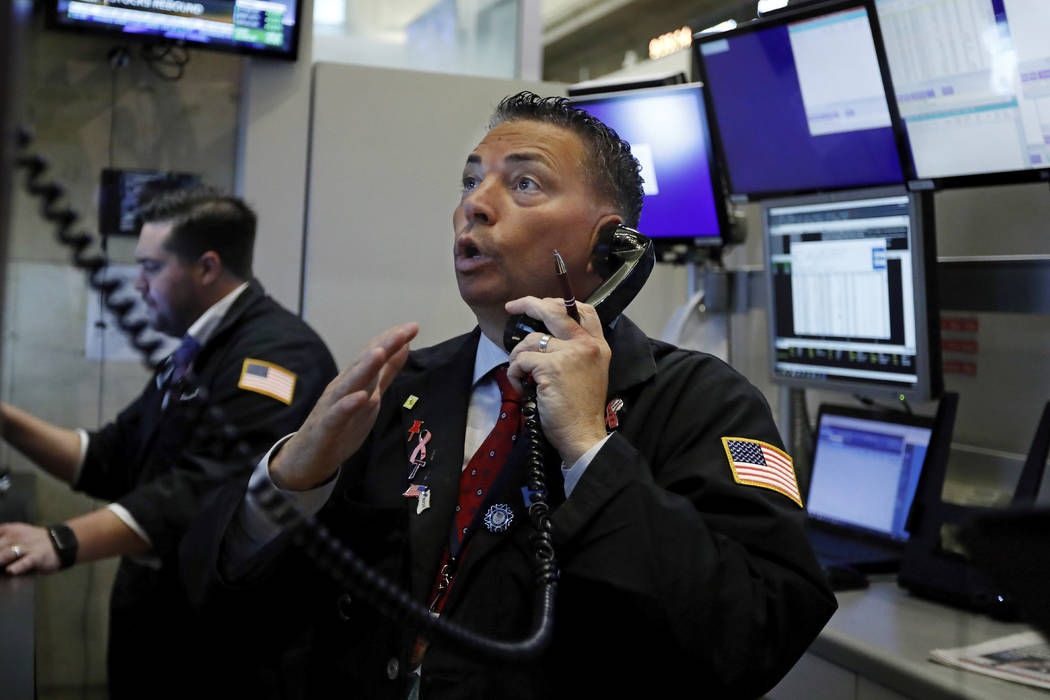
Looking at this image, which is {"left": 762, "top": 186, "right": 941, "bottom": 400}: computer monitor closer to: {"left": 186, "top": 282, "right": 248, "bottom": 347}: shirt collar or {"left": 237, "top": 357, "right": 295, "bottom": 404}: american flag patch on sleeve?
{"left": 237, "top": 357, "right": 295, "bottom": 404}: american flag patch on sleeve

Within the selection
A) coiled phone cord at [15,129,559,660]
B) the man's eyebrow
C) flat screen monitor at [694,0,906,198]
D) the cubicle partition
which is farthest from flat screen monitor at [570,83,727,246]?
coiled phone cord at [15,129,559,660]

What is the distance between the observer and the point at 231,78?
2.43 metres

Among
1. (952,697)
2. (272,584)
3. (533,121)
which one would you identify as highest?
(533,121)

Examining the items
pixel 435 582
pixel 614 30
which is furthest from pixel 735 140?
pixel 614 30

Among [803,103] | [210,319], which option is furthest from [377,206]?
[210,319]

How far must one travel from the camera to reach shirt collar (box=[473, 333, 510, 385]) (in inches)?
47.2

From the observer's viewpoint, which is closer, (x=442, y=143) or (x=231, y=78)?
(x=231, y=78)

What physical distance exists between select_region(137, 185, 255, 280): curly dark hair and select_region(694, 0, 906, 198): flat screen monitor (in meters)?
1.26

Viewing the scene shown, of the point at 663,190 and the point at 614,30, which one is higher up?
the point at 614,30

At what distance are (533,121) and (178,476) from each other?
0.59 metres

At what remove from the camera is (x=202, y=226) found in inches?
46.2

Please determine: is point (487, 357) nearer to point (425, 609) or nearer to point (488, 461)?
point (488, 461)

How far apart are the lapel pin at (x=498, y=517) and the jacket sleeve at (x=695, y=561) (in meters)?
0.09

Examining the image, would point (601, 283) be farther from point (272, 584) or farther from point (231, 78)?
point (231, 78)
